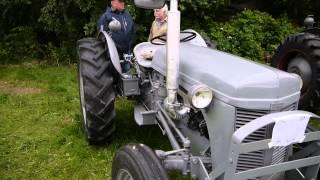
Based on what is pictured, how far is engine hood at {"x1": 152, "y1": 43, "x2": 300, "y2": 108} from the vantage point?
274 cm

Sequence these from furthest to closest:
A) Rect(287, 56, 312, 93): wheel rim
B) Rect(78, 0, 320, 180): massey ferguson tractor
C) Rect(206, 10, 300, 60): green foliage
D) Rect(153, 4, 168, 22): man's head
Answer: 1. Rect(206, 10, 300, 60): green foliage
2. Rect(287, 56, 312, 93): wheel rim
3. Rect(153, 4, 168, 22): man's head
4. Rect(78, 0, 320, 180): massey ferguson tractor

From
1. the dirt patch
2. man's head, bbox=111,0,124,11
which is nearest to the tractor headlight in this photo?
man's head, bbox=111,0,124,11

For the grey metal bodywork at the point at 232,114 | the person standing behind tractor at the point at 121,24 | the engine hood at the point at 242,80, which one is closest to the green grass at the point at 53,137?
the person standing behind tractor at the point at 121,24

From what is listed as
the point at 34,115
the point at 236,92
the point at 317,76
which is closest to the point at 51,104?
the point at 34,115

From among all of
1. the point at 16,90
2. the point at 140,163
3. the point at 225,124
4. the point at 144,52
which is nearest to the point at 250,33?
the point at 16,90

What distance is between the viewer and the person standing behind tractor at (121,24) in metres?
5.65

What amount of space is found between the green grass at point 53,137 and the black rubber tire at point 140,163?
126cm

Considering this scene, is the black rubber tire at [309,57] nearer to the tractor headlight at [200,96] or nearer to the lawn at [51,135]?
the lawn at [51,135]

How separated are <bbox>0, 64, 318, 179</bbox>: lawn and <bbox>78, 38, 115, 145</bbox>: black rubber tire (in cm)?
34

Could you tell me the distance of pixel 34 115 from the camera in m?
5.74

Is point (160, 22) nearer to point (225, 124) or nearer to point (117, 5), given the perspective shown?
point (117, 5)

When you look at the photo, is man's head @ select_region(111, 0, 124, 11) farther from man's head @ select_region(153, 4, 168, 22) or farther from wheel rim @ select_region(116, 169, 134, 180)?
wheel rim @ select_region(116, 169, 134, 180)

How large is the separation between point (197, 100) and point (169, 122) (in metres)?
0.72

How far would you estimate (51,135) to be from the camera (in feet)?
16.7
